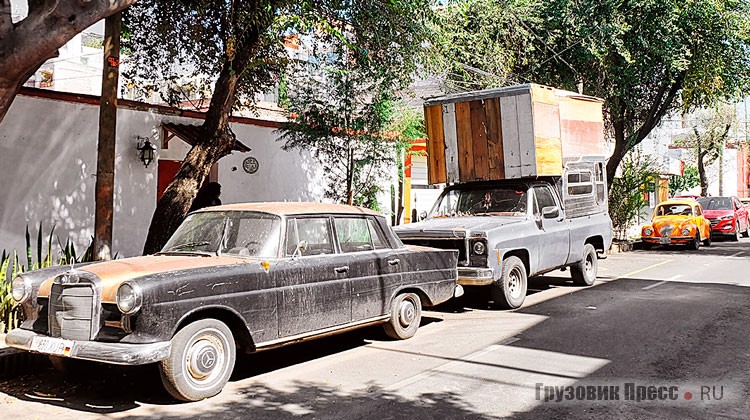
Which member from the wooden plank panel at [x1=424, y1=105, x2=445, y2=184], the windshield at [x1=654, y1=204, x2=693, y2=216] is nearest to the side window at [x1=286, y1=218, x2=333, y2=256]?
the wooden plank panel at [x1=424, y1=105, x2=445, y2=184]

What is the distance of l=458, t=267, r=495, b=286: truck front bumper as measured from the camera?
29.7ft

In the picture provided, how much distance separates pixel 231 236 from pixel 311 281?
0.92 metres

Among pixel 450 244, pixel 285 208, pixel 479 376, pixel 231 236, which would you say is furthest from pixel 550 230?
pixel 231 236

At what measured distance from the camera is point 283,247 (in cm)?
636

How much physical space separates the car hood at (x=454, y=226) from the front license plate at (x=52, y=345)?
5314 millimetres

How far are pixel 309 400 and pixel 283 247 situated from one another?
1.58 metres

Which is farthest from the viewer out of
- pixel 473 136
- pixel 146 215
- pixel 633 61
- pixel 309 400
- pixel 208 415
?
pixel 633 61

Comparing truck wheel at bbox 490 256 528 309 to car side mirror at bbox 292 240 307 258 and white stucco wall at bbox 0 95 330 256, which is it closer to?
car side mirror at bbox 292 240 307 258

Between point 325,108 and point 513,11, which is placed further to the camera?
point 513,11

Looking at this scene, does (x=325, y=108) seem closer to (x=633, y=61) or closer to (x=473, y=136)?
(x=473, y=136)

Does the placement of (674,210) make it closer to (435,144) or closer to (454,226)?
(435,144)

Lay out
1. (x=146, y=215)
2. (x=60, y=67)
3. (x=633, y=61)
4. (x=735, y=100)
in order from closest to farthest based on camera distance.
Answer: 1. (x=146, y=215)
2. (x=633, y=61)
3. (x=735, y=100)
4. (x=60, y=67)

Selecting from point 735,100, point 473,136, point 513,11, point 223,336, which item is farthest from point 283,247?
point 735,100

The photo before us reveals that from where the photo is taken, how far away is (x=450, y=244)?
9.44 metres
